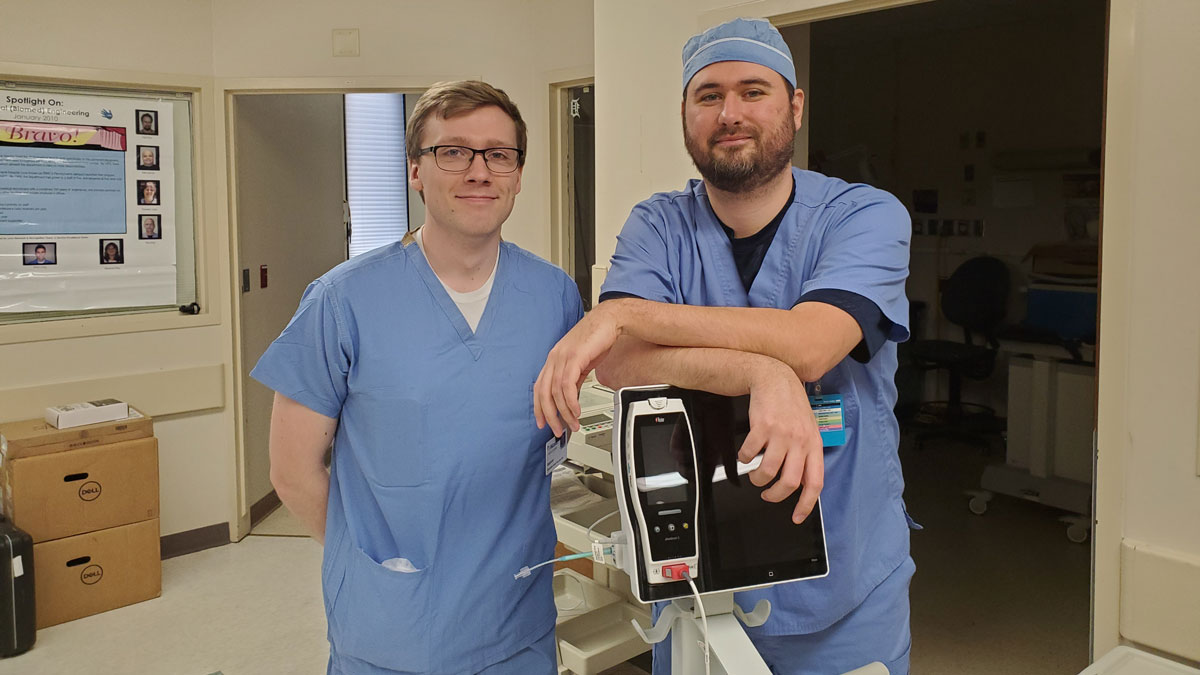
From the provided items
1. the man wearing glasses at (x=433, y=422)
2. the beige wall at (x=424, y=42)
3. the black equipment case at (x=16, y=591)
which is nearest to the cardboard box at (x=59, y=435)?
the black equipment case at (x=16, y=591)

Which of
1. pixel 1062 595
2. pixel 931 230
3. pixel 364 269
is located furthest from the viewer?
pixel 931 230

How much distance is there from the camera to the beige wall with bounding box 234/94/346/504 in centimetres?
409

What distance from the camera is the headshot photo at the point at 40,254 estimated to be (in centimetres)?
342

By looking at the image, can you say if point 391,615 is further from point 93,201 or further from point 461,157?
point 93,201

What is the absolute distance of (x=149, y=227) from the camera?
3715 millimetres

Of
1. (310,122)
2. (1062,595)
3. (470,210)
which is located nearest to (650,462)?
(470,210)

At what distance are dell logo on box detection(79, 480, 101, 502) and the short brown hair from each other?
2.54 m

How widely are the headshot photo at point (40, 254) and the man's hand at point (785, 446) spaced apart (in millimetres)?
3471

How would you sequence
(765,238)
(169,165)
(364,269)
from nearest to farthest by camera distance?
(765,238) < (364,269) < (169,165)

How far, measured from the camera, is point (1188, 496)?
161 cm

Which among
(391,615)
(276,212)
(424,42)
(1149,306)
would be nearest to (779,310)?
(391,615)

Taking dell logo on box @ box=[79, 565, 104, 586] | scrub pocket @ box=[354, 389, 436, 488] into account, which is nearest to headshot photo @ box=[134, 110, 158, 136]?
dell logo on box @ box=[79, 565, 104, 586]

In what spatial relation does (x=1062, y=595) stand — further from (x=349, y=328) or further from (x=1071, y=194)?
(x=349, y=328)

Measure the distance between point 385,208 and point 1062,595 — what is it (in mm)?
4611
